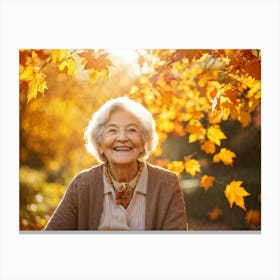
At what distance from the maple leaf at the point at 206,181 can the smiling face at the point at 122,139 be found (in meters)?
0.48

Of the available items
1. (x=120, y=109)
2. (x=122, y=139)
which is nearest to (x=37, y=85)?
(x=120, y=109)

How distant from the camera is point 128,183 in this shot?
14.9ft

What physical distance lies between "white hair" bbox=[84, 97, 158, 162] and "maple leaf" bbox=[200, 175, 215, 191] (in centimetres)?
42

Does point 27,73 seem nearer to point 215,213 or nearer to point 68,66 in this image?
point 68,66

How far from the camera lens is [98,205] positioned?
4.52 m

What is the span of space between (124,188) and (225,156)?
2.48 ft

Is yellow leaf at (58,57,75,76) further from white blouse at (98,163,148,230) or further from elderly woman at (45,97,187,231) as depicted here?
white blouse at (98,163,148,230)

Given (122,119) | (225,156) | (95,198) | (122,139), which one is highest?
(122,119)

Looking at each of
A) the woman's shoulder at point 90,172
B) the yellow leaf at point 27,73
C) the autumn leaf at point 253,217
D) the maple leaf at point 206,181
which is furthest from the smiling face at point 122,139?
the autumn leaf at point 253,217

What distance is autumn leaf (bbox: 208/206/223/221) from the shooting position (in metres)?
4.54

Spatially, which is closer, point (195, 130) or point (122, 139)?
point (122, 139)

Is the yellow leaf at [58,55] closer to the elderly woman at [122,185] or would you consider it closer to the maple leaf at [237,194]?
the elderly woman at [122,185]
